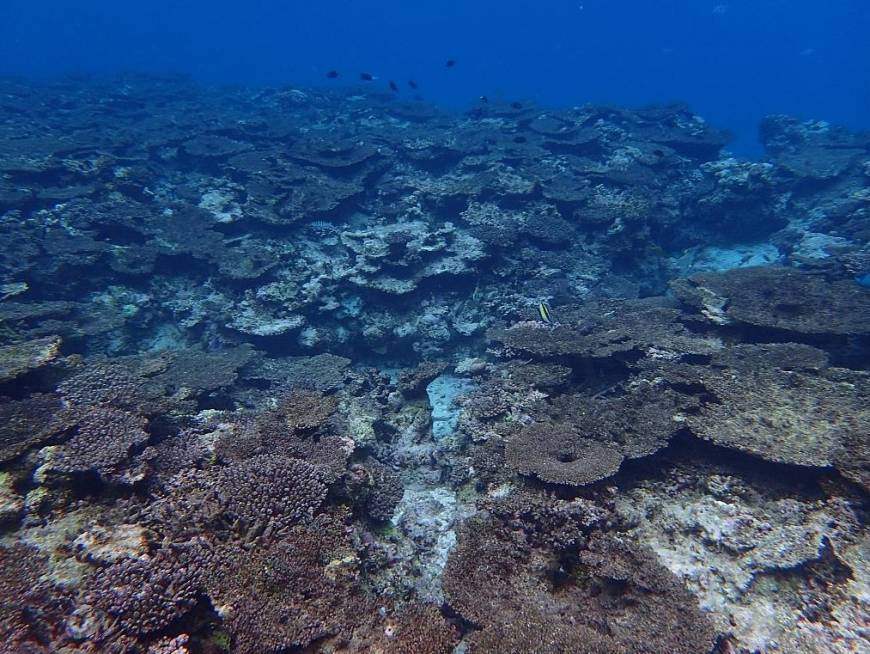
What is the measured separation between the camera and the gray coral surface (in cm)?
384

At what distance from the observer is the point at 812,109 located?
8538cm

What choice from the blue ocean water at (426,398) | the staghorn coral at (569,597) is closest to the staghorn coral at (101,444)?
the blue ocean water at (426,398)

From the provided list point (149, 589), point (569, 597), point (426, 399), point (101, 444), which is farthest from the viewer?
point (426, 399)

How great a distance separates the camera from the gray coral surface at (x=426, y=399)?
3844 millimetres

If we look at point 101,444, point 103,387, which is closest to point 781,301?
point 101,444

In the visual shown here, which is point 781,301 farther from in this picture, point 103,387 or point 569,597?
point 103,387

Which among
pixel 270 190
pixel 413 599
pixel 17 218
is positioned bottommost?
pixel 413 599

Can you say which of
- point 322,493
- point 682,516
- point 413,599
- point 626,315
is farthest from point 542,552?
point 626,315

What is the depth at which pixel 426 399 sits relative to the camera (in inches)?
347

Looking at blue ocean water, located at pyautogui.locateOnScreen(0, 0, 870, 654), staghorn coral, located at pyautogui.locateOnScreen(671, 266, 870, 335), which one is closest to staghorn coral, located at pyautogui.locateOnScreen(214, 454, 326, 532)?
blue ocean water, located at pyautogui.locateOnScreen(0, 0, 870, 654)

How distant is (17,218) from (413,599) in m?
14.1

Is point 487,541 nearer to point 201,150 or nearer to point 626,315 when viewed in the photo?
point 626,315

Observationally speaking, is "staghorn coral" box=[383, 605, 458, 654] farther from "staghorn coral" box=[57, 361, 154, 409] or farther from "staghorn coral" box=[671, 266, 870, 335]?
"staghorn coral" box=[671, 266, 870, 335]

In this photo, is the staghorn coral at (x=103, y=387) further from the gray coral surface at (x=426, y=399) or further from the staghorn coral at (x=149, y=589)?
the staghorn coral at (x=149, y=589)
